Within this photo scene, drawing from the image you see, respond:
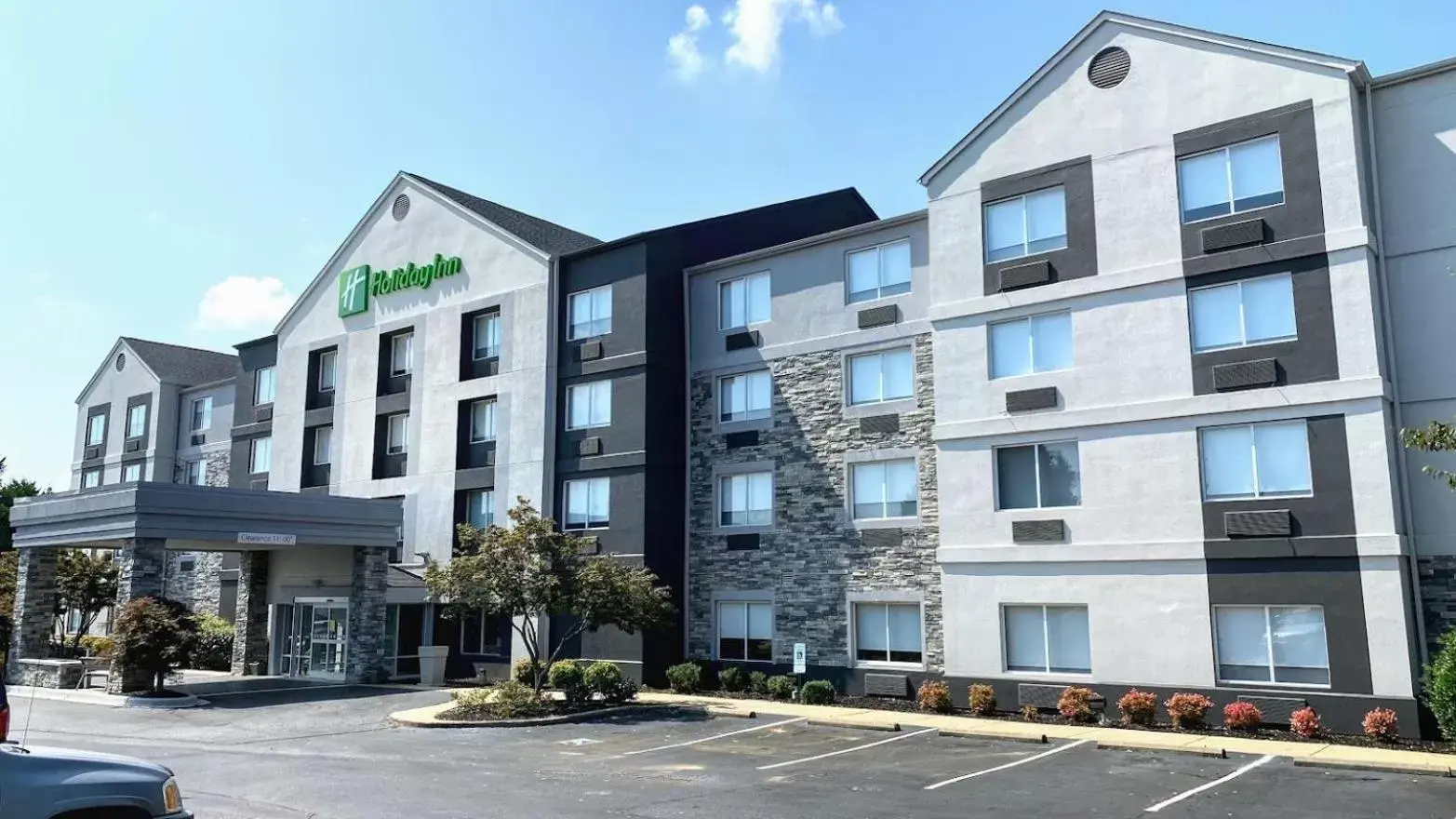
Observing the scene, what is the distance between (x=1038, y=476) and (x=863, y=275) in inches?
270

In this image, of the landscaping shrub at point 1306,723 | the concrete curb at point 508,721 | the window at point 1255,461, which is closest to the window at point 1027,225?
the window at point 1255,461

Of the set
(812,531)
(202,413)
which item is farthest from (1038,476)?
(202,413)

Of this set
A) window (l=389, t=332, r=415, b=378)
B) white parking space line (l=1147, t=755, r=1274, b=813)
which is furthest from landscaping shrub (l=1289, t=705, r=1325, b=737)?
window (l=389, t=332, r=415, b=378)

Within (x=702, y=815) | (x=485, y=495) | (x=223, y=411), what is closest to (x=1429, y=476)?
(x=702, y=815)

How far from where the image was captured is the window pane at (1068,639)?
72.0 feet

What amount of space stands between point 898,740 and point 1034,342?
8925mm

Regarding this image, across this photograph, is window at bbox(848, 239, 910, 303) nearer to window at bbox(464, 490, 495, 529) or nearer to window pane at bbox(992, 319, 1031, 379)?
window pane at bbox(992, 319, 1031, 379)

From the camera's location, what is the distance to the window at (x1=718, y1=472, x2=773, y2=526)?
90.9 feet

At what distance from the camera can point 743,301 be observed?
95.4ft

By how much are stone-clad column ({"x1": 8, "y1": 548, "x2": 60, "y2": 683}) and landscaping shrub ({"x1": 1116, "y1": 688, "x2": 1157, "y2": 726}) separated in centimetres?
2704

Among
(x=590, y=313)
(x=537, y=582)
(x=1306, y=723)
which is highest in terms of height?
(x=590, y=313)

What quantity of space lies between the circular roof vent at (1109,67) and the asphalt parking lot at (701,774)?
43.4ft

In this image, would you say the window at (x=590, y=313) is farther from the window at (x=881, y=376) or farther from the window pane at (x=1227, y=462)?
the window pane at (x=1227, y=462)

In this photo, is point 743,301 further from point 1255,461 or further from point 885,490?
point 1255,461
